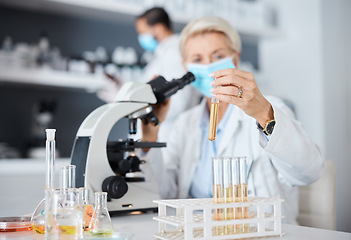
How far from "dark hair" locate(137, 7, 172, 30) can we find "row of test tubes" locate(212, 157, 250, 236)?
2.33 metres

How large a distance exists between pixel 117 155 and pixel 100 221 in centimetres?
48

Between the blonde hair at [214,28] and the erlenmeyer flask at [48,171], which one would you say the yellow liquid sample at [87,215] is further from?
the blonde hair at [214,28]

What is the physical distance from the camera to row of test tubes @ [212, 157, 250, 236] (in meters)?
0.91

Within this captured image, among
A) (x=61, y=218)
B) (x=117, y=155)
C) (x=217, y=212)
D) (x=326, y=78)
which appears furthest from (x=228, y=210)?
(x=326, y=78)

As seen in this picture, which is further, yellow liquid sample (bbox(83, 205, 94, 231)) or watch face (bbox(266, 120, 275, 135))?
watch face (bbox(266, 120, 275, 135))

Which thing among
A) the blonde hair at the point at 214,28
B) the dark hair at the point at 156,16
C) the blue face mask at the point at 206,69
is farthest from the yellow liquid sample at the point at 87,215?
the dark hair at the point at 156,16

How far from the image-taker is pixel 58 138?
372 cm

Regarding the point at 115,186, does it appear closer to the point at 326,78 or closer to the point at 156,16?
the point at 156,16

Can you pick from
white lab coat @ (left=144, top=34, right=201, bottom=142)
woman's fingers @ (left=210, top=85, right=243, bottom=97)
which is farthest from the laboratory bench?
white lab coat @ (left=144, top=34, right=201, bottom=142)

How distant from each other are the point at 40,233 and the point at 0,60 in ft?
8.05

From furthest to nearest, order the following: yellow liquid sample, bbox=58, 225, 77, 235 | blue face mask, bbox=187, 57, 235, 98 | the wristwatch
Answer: blue face mask, bbox=187, 57, 235, 98, the wristwatch, yellow liquid sample, bbox=58, 225, 77, 235

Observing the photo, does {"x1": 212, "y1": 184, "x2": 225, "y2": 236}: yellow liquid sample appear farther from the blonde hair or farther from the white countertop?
the blonde hair

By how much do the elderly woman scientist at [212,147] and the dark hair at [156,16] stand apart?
1236 mm

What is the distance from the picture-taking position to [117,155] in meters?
1.39
